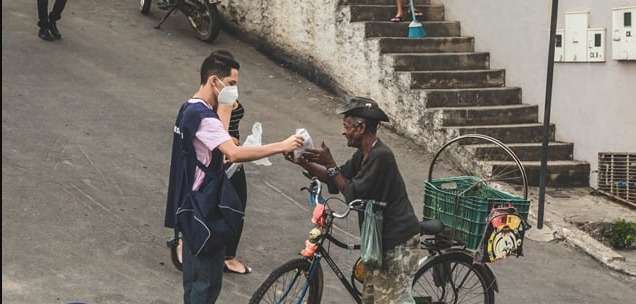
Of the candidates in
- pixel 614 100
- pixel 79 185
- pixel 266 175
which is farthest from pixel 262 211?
pixel 614 100

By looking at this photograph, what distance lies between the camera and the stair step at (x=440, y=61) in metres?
11.3

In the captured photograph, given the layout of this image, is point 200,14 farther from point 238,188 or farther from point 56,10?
point 238,188

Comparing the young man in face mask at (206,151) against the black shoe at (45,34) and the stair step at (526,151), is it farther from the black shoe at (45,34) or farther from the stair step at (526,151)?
the black shoe at (45,34)

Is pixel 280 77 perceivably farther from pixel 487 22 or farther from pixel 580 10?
pixel 580 10

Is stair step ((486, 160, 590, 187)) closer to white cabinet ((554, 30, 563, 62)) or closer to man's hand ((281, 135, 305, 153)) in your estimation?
white cabinet ((554, 30, 563, 62))

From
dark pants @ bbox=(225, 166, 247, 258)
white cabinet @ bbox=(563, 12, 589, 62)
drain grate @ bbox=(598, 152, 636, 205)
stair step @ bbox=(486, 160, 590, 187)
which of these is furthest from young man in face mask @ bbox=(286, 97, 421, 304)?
white cabinet @ bbox=(563, 12, 589, 62)

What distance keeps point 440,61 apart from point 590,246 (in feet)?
13.0

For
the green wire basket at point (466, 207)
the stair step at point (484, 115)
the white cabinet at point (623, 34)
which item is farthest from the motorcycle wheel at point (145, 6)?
the green wire basket at point (466, 207)

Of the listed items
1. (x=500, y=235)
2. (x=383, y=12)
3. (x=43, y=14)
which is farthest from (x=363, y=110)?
(x=43, y=14)

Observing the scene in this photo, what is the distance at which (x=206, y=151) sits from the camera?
16.0 feet

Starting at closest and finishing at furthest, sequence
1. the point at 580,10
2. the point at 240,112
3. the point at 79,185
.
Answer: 1. the point at 240,112
2. the point at 79,185
3. the point at 580,10

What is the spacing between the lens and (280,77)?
12.8 metres

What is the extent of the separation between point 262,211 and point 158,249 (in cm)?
141

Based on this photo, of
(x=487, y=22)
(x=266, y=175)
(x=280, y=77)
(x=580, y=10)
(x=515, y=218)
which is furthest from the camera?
(x=280, y=77)
